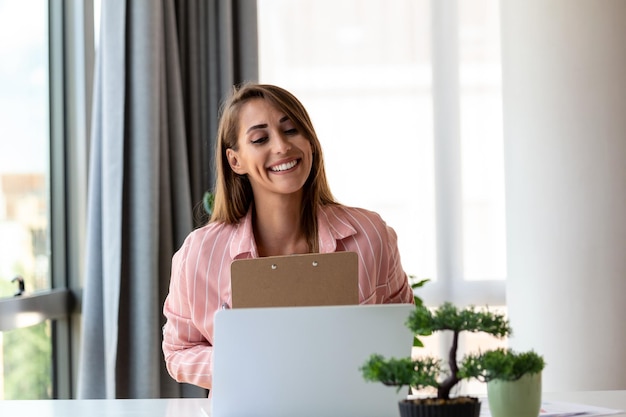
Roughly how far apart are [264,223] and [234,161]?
17 centimetres

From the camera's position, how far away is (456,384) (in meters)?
1.23

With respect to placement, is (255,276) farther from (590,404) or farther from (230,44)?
(230,44)

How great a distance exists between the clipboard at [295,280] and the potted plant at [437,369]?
12.1 inches

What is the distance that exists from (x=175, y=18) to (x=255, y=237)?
1827 mm

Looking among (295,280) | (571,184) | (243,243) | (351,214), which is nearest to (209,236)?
(243,243)

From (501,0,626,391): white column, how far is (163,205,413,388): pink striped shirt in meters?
1.30

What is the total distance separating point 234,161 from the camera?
224 centimetres

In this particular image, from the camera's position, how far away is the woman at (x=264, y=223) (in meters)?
2.08

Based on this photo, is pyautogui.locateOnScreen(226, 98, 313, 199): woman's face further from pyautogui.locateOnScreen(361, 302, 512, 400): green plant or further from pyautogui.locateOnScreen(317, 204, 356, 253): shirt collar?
pyautogui.locateOnScreen(361, 302, 512, 400): green plant

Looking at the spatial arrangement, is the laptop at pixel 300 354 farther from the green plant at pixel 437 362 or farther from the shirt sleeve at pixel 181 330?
the shirt sleeve at pixel 181 330

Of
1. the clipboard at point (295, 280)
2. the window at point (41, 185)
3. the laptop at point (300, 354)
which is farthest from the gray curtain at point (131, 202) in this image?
the laptop at point (300, 354)

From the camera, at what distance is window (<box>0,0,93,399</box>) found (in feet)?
10.3

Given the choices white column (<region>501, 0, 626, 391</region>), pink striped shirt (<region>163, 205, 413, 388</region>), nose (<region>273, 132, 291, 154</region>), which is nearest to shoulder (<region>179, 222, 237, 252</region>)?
pink striped shirt (<region>163, 205, 413, 388</region>)

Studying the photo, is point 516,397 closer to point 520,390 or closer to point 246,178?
point 520,390
